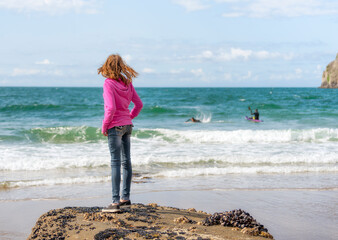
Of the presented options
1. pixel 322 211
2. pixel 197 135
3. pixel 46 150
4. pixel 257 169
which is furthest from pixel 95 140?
pixel 322 211

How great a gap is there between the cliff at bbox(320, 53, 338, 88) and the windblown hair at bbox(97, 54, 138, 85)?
117246 millimetres

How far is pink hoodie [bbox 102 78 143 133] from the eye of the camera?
15.6ft

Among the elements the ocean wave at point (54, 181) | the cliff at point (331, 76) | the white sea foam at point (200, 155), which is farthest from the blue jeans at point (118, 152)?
the cliff at point (331, 76)

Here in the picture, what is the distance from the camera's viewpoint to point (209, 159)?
11.9 meters

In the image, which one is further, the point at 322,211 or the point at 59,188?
the point at 59,188

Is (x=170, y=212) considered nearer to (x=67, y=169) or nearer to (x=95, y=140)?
(x=67, y=169)

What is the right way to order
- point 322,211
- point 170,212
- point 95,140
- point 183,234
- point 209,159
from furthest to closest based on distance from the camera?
1. point 95,140
2. point 209,159
3. point 322,211
4. point 170,212
5. point 183,234

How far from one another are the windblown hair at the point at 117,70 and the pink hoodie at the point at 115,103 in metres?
0.07

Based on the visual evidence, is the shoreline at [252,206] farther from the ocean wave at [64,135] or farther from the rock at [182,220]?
the ocean wave at [64,135]

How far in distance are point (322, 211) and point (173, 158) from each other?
6104 mm

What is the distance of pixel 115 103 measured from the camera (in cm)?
488

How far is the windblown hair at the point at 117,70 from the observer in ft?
16.0

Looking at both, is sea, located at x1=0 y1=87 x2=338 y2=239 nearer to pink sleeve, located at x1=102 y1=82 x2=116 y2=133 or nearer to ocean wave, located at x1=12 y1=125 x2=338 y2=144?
ocean wave, located at x1=12 y1=125 x2=338 y2=144

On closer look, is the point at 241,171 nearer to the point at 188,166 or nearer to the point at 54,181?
the point at 188,166
